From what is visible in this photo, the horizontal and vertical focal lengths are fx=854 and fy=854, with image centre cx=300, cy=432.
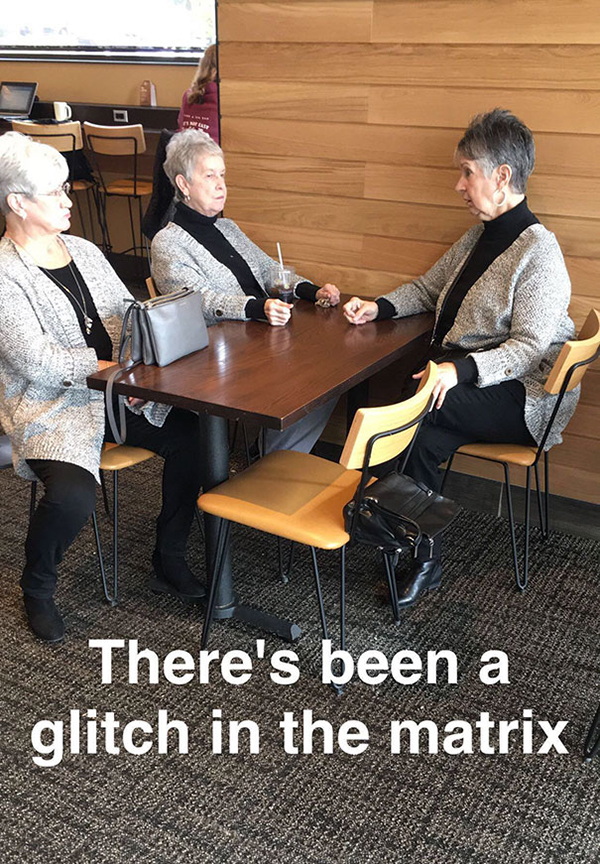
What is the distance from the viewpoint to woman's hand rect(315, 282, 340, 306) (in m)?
2.86

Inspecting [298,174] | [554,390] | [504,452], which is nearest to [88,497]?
[504,452]

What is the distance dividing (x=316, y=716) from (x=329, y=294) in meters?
1.40

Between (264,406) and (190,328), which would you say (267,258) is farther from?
(264,406)

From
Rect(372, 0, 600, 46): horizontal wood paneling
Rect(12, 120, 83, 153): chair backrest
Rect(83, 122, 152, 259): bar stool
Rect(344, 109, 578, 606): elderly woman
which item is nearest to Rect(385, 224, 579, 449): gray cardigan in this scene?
Rect(344, 109, 578, 606): elderly woman

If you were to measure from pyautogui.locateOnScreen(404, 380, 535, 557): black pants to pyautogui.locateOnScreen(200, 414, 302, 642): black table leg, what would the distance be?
57 cm

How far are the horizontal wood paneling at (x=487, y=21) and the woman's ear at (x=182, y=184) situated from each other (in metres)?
0.76

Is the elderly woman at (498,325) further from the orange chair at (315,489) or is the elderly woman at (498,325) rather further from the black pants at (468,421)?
the orange chair at (315,489)

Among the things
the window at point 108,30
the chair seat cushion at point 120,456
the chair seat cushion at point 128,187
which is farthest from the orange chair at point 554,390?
the window at point 108,30

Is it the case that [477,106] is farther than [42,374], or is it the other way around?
[477,106]

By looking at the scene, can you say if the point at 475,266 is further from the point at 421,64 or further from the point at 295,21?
the point at 295,21

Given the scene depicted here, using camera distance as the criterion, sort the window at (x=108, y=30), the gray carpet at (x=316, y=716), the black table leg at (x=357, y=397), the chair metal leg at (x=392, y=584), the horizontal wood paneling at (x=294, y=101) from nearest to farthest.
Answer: the gray carpet at (x=316, y=716) → the chair metal leg at (x=392, y=584) → the horizontal wood paneling at (x=294, y=101) → the black table leg at (x=357, y=397) → the window at (x=108, y=30)

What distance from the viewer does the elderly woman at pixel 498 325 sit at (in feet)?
7.90

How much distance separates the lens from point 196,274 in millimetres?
2686

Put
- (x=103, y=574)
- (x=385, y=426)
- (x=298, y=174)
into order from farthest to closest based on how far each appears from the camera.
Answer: (x=298, y=174), (x=103, y=574), (x=385, y=426)
